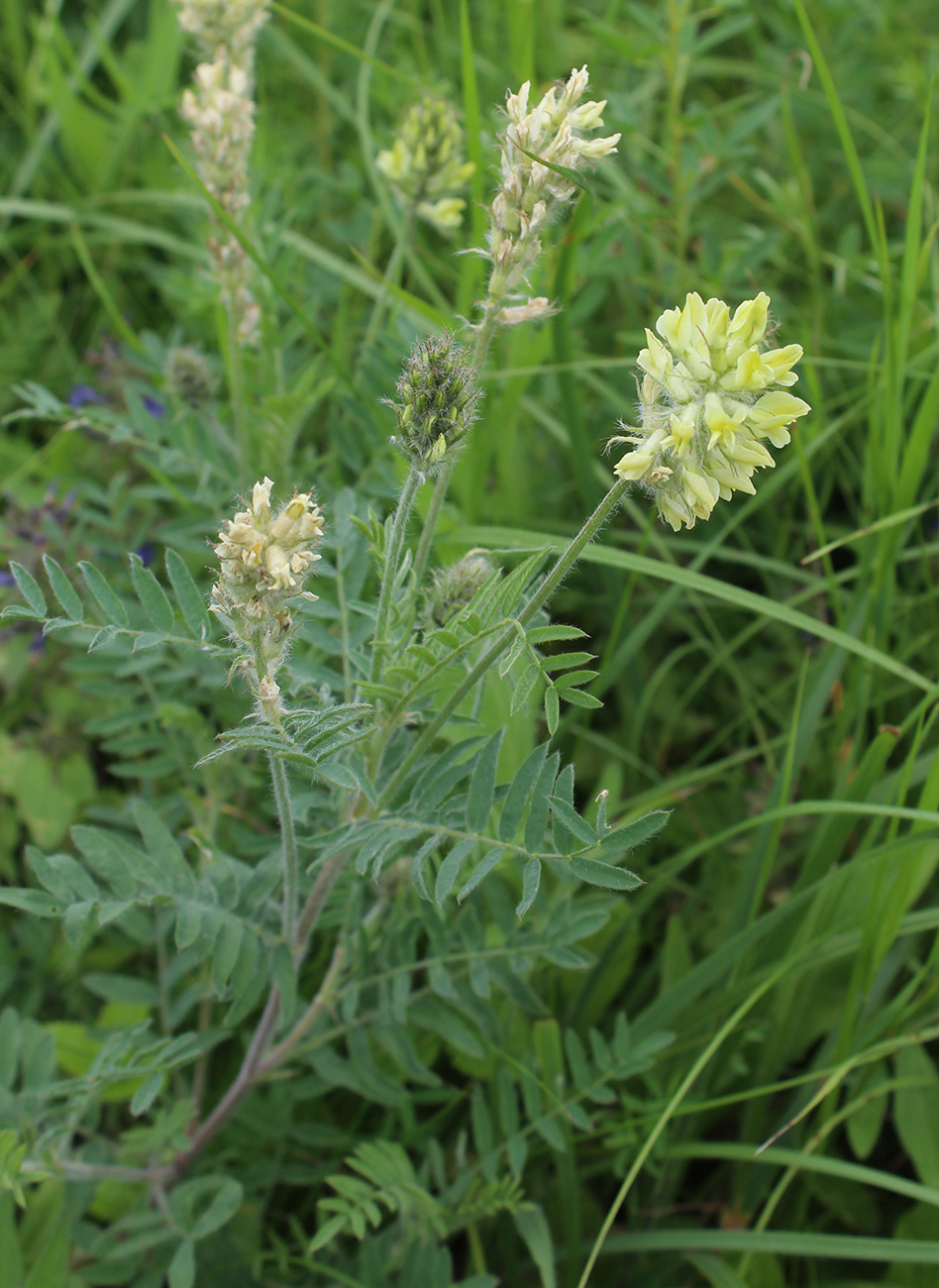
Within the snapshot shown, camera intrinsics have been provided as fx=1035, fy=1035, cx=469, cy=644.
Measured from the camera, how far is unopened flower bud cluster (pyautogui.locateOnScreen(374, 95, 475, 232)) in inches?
98.7

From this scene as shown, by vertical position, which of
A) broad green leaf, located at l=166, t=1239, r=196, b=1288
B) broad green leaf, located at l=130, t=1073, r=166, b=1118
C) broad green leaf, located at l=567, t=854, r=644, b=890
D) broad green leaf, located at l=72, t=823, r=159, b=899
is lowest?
broad green leaf, located at l=166, t=1239, r=196, b=1288

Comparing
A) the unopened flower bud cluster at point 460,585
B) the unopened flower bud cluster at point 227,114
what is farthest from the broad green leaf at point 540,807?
the unopened flower bud cluster at point 227,114

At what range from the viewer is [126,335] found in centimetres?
296

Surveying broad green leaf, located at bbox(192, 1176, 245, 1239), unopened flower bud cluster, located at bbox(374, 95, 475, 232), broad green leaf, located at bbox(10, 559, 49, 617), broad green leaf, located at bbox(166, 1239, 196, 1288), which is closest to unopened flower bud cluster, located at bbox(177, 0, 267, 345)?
unopened flower bud cluster, located at bbox(374, 95, 475, 232)

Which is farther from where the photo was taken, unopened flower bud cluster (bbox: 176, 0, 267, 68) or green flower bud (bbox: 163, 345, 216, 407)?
green flower bud (bbox: 163, 345, 216, 407)

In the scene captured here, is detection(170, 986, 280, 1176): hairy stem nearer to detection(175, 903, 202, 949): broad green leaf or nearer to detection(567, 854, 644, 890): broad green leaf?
detection(175, 903, 202, 949): broad green leaf

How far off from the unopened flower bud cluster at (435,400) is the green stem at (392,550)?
55 mm

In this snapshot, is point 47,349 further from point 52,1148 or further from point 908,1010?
point 908,1010

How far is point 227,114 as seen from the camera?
2.46 m

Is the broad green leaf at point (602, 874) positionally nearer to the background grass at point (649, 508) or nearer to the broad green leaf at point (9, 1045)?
the background grass at point (649, 508)

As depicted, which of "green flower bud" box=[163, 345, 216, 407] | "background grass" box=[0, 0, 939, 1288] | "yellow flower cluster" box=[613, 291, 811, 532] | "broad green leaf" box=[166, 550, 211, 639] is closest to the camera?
"yellow flower cluster" box=[613, 291, 811, 532]

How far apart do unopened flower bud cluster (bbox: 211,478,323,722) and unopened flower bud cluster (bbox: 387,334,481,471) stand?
0.20m

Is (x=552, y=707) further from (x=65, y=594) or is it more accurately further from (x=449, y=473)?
(x=65, y=594)

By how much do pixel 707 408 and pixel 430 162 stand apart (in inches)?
58.9
